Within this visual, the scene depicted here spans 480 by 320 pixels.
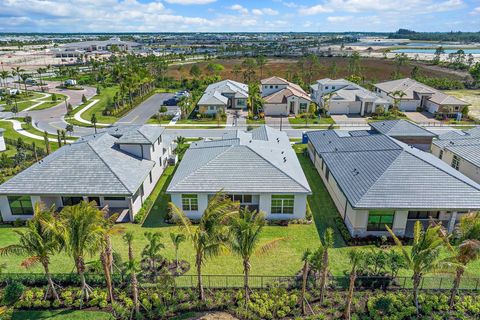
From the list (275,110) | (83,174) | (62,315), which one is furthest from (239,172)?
(275,110)

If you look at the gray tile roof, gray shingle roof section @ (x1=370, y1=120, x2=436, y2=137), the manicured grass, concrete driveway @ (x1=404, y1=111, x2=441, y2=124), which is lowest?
the manicured grass

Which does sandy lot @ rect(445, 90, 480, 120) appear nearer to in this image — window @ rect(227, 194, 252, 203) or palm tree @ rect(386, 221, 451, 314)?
window @ rect(227, 194, 252, 203)

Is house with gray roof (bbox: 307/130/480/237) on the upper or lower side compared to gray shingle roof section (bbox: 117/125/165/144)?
lower

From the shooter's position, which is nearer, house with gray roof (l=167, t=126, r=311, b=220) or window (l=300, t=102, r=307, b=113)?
house with gray roof (l=167, t=126, r=311, b=220)

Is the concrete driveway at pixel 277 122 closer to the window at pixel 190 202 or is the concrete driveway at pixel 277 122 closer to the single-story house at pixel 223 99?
the single-story house at pixel 223 99

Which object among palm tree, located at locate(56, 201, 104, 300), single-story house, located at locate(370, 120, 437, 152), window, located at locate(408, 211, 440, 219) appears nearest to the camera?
palm tree, located at locate(56, 201, 104, 300)

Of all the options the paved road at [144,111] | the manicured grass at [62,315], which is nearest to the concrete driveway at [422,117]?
the paved road at [144,111]

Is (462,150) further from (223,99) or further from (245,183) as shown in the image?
(223,99)

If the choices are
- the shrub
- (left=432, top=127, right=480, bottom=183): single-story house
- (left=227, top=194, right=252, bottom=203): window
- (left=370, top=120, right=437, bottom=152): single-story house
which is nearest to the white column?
(left=432, top=127, right=480, bottom=183): single-story house

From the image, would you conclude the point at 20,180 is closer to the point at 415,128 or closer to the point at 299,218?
the point at 299,218
